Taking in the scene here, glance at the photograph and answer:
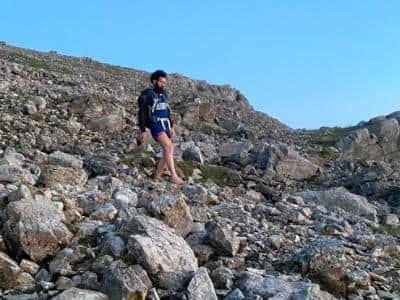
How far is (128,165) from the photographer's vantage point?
1639 cm

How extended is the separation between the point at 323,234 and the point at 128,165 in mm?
6498

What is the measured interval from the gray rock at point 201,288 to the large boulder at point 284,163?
542 inches

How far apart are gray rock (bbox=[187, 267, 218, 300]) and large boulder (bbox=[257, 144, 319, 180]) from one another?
13761 mm

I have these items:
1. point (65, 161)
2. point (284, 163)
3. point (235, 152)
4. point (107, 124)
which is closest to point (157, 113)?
point (65, 161)

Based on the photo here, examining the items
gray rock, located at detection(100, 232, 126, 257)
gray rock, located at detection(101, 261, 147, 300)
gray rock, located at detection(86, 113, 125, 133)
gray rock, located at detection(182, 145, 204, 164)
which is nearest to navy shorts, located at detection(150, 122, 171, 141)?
gray rock, located at detection(182, 145, 204, 164)

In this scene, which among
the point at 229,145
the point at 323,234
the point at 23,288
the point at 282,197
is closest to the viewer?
the point at 23,288

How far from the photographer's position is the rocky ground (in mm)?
7570

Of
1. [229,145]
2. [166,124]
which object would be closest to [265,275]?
[166,124]

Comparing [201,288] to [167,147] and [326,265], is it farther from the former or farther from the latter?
[167,147]

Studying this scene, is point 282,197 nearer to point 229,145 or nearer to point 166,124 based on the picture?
point 166,124

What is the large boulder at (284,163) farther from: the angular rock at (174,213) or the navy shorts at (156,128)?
the angular rock at (174,213)

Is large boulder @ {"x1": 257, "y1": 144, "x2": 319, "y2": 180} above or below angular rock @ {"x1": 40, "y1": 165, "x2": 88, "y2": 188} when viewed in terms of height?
above

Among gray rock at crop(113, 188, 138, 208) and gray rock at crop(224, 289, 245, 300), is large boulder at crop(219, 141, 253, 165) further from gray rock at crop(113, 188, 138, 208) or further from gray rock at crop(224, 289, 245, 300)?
gray rock at crop(224, 289, 245, 300)

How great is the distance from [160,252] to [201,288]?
2.54ft
